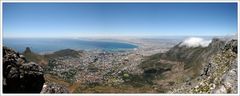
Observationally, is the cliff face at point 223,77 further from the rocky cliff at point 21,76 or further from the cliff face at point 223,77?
the rocky cliff at point 21,76

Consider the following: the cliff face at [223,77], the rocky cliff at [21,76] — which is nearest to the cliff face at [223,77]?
the cliff face at [223,77]

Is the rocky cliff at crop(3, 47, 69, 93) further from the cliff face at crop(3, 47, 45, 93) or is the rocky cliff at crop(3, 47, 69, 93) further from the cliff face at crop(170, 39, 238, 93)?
the cliff face at crop(170, 39, 238, 93)

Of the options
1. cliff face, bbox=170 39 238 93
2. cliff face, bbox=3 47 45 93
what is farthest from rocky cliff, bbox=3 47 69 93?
cliff face, bbox=170 39 238 93

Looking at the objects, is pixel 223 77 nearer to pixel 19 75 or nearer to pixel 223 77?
pixel 223 77

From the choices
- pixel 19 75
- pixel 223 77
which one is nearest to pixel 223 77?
pixel 223 77

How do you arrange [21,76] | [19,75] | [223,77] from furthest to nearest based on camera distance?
1. [21,76]
2. [19,75]
3. [223,77]

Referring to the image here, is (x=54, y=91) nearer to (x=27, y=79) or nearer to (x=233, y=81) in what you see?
(x=27, y=79)

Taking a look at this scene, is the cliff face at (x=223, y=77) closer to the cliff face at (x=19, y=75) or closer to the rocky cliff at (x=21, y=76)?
the rocky cliff at (x=21, y=76)

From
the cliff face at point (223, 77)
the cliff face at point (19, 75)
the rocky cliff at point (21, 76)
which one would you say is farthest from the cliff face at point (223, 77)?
the cliff face at point (19, 75)

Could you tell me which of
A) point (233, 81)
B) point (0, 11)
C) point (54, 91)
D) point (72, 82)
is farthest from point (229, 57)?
point (72, 82)

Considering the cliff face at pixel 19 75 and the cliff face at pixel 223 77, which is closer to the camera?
the cliff face at pixel 223 77
